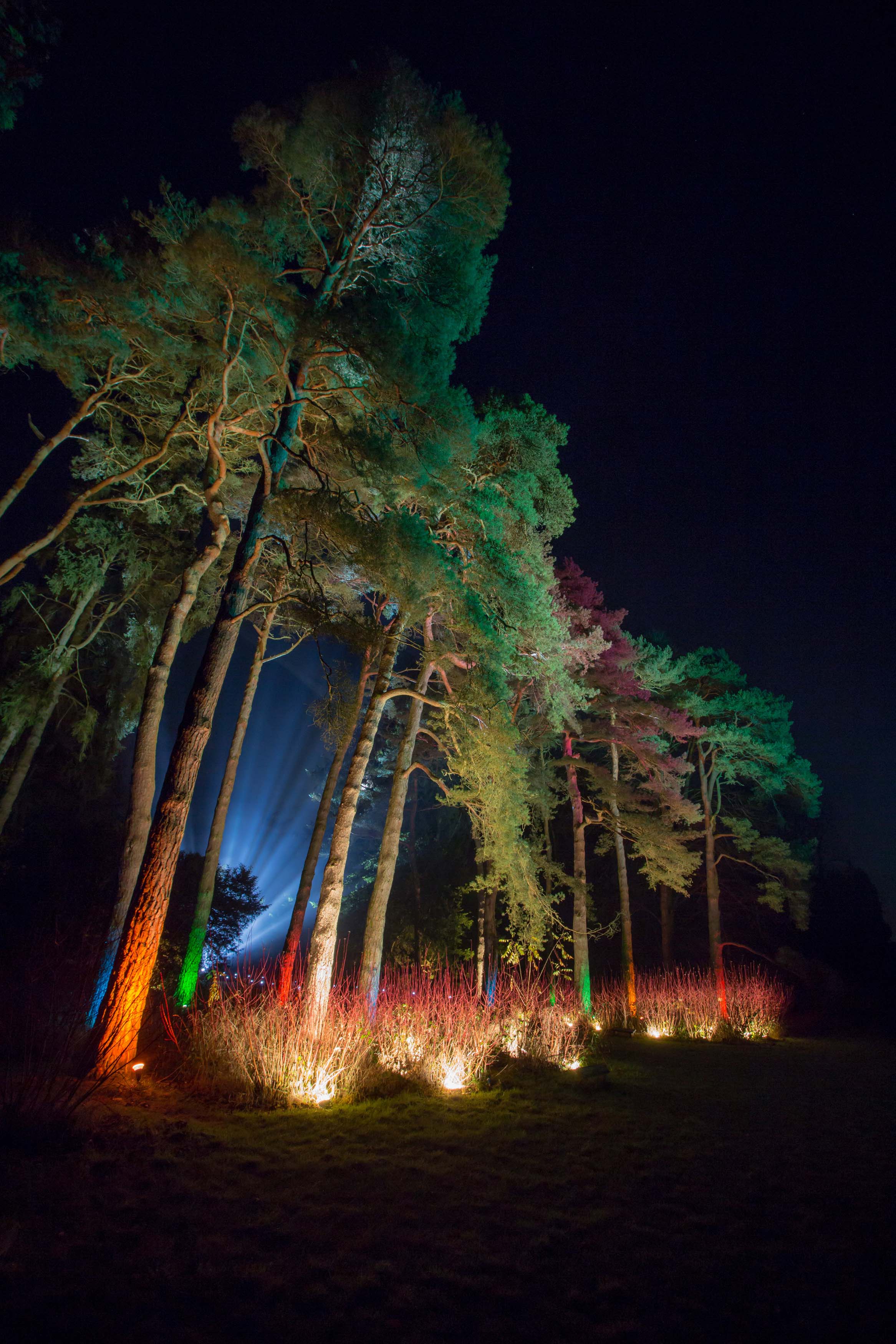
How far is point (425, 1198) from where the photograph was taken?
3.42 m

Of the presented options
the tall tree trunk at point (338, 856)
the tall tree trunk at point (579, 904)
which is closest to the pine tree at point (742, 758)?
the tall tree trunk at point (579, 904)

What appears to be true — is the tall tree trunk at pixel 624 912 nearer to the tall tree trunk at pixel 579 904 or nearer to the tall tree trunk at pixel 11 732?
the tall tree trunk at pixel 579 904

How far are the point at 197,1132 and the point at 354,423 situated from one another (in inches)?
309

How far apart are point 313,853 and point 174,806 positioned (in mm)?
6496

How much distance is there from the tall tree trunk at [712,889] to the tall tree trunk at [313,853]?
10264 mm

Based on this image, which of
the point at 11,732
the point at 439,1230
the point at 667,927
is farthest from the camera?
the point at 667,927

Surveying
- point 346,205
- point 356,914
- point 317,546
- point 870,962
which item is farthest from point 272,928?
point 346,205

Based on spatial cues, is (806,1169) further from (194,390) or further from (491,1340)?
(194,390)

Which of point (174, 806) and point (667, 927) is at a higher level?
point (667, 927)

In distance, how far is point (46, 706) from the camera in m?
11.5

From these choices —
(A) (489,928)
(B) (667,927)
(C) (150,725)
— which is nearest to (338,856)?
(C) (150,725)

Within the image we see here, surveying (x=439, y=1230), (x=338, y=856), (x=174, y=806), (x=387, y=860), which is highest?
(x=387, y=860)

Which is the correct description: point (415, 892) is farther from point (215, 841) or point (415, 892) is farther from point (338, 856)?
point (338, 856)

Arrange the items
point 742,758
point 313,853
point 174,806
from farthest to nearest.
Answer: point 742,758
point 313,853
point 174,806
